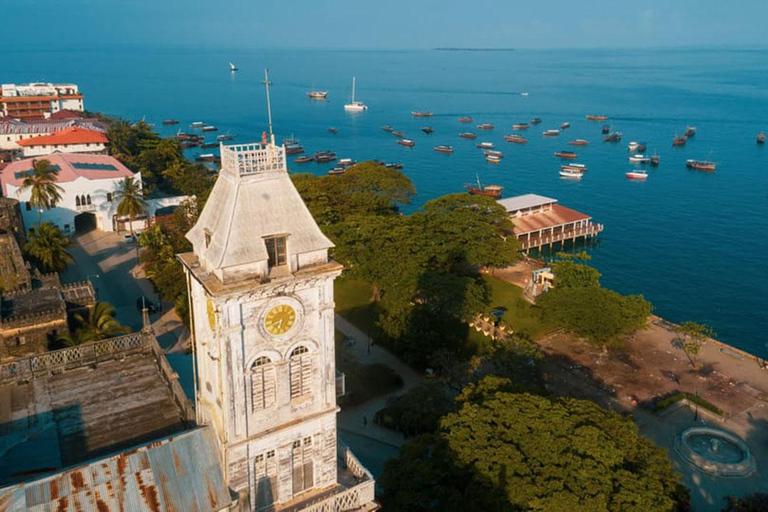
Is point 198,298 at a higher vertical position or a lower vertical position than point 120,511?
higher

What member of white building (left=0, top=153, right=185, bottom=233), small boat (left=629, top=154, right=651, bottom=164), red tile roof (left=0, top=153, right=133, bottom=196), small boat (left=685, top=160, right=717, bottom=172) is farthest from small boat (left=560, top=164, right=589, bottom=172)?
red tile roof (left=0, top=153, right=133, bottom=196)

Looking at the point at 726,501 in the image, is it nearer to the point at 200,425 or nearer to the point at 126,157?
the point at 200,425

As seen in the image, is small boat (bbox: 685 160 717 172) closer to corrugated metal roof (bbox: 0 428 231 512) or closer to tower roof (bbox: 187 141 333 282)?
tower roof (bbox: 187 141 333 282)

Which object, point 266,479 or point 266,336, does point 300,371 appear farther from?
point 266,479

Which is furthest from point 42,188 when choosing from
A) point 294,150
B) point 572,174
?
point 572,174

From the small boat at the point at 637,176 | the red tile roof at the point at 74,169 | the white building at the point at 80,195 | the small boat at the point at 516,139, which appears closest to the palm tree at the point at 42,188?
the white building at the point at 80,195

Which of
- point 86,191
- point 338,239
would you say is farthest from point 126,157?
point 338,239
